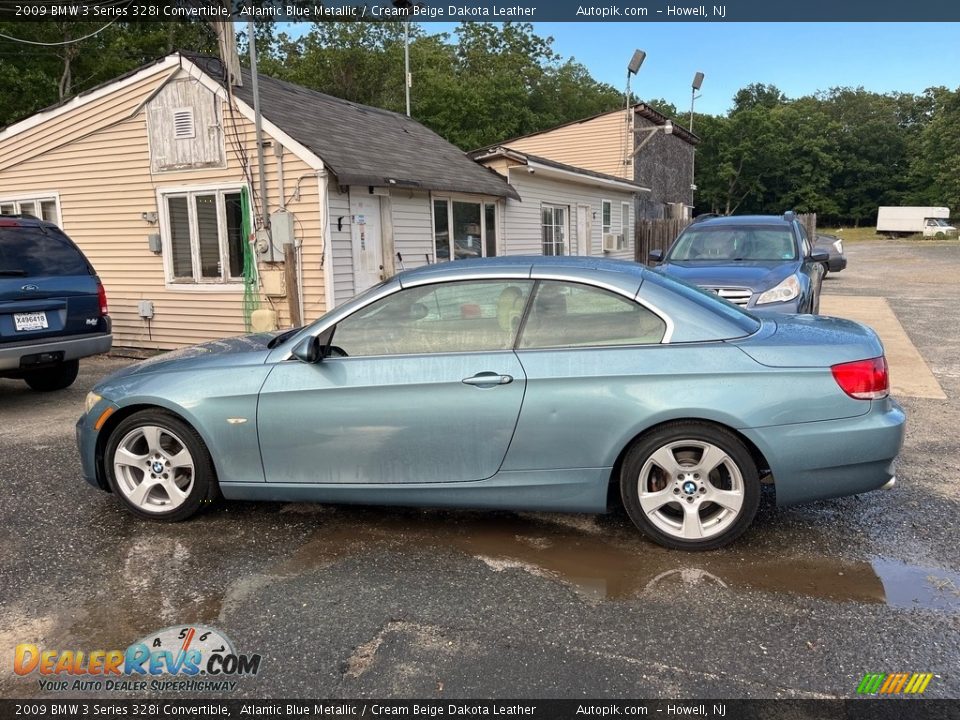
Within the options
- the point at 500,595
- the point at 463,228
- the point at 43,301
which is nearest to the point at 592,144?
the point at 463,228

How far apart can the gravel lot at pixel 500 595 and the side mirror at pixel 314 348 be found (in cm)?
99

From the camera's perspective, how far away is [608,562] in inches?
139

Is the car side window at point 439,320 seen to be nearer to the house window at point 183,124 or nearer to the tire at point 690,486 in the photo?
the tire at point 690,486

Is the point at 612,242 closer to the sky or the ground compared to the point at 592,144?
closer to the ground

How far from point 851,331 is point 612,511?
1640 millimetres

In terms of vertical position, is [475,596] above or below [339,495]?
below

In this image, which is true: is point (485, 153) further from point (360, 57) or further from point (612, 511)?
point (360, 57)

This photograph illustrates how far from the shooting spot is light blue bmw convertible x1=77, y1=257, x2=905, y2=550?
340 cm

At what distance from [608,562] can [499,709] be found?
120 centimetres

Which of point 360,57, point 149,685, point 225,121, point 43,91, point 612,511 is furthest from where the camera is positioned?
point 360,57

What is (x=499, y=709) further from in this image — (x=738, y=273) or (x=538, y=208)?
(x=538, y=208)

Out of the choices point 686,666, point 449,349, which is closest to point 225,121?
point 449,349

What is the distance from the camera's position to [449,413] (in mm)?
3555

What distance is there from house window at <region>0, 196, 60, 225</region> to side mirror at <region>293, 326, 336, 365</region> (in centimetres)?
940
